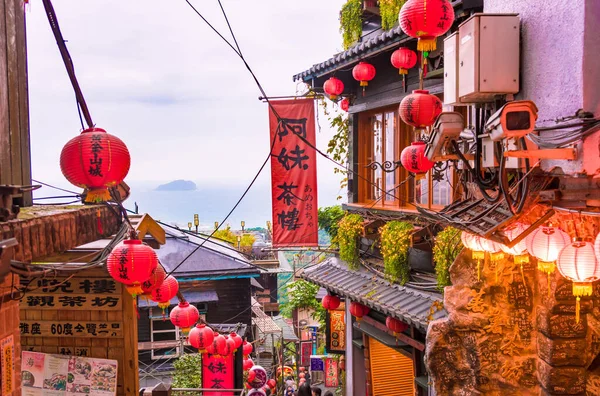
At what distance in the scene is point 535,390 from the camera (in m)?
8.30

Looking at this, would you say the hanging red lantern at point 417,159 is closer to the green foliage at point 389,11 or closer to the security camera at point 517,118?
the security camera at point 517,118

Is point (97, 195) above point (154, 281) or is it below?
above

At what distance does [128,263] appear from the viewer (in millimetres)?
8078

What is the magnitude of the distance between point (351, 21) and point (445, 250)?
767cm

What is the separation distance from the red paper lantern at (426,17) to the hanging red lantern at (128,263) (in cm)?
558

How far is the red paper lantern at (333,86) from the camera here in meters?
14.6

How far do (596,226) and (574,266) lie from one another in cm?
107

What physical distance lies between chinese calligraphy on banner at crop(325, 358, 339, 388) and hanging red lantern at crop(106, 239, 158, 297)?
2020 centimetres

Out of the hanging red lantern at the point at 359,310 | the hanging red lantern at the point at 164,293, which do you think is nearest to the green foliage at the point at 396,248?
the hanging red lantern at the point at 359,310

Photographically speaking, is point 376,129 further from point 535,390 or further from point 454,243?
point 535,390

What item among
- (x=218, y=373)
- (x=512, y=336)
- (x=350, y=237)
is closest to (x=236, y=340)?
(x=218, y=373)

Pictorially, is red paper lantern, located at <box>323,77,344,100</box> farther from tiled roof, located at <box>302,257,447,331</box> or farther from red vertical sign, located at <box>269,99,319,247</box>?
tiled roof, located at <box>302,257,447,331</box>

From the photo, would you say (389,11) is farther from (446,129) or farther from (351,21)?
(446,129)

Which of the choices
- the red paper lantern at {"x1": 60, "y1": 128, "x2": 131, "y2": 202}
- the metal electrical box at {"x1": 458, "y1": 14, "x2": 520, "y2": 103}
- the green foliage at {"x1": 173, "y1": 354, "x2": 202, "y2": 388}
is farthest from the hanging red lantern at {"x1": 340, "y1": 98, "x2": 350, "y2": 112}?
the green foliage at {"x1": 173, "y1": 354, "x2": 202, "y2": 388}
